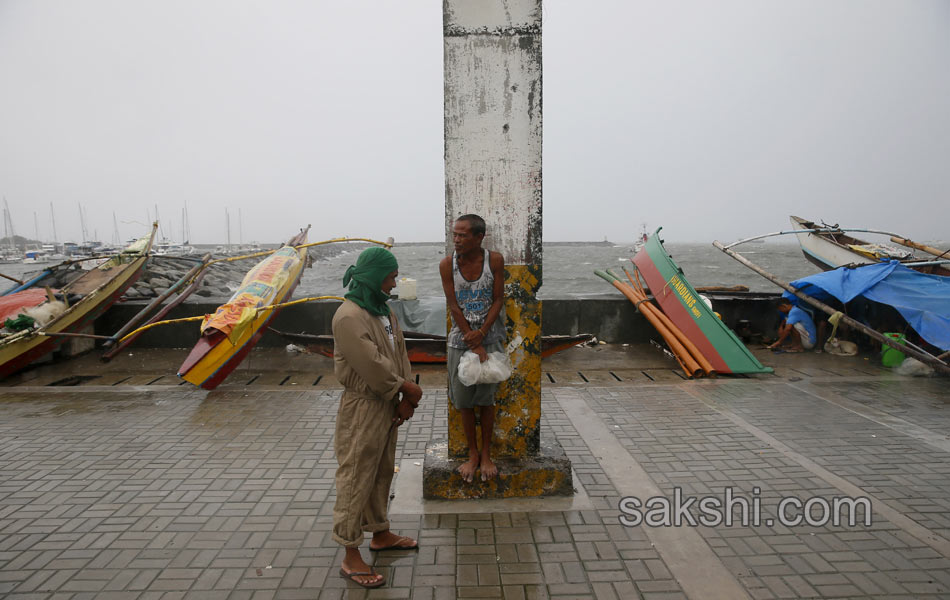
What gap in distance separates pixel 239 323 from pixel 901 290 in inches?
376

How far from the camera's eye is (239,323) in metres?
6.74

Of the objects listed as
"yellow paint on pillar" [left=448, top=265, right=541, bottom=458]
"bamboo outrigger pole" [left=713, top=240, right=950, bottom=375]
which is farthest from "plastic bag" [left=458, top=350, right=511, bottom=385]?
"bamboo outrigger pole" [left=713, top=240, right=950, bottom=375]

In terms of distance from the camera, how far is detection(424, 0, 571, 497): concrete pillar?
3348 millimetres

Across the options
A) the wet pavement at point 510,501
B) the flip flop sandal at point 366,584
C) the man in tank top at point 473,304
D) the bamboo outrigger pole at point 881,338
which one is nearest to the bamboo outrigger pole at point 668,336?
the wet pavement at point 510,501

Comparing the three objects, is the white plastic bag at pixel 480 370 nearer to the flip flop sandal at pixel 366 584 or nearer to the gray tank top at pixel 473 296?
the gray tank top at pixel 473 296

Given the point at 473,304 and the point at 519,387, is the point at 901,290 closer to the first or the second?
the point at 519,387

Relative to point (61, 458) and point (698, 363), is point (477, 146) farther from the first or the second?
point (698, 363)

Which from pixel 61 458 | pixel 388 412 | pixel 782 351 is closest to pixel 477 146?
pixel 388 412

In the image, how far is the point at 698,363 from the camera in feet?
23.0

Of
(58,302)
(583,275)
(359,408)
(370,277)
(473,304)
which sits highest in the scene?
(370,277)

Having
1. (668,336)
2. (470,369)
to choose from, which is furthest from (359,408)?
(668,336)

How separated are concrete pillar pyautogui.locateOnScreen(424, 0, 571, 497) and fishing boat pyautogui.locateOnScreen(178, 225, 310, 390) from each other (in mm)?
3897

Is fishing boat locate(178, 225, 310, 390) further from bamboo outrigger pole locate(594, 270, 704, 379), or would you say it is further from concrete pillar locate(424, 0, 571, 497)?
bamboo outrigger pole locate(594, 270, 704, 379)

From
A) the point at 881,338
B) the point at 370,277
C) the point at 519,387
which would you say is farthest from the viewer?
the point at 881,338
